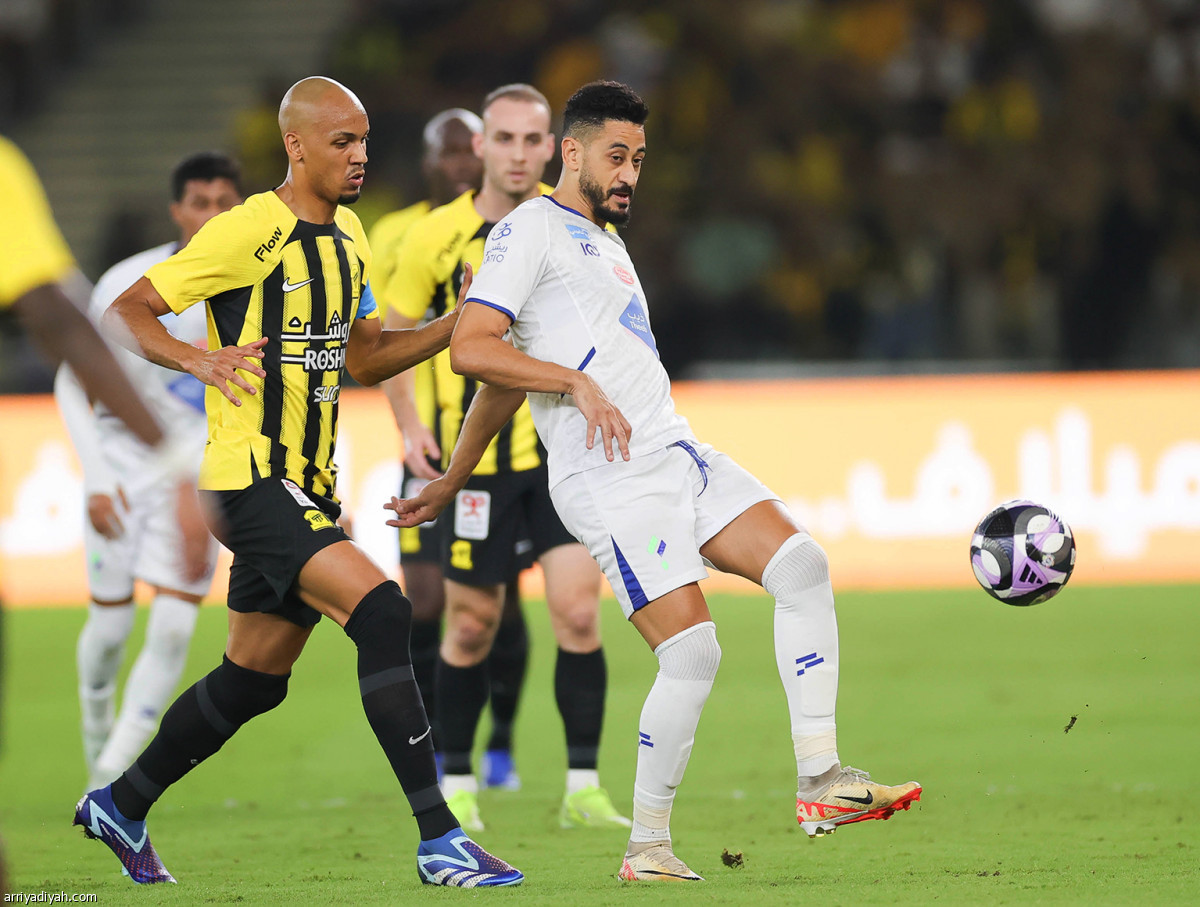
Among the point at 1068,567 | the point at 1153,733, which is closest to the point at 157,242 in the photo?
the point at 1153,733

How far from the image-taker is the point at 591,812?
5922mm

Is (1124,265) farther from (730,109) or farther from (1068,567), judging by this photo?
(1068,567)

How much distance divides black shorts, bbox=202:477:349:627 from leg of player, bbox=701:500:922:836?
3.80ft

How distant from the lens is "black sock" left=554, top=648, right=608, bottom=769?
239 inches

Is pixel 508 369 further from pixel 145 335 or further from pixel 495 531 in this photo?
pixel 495 531

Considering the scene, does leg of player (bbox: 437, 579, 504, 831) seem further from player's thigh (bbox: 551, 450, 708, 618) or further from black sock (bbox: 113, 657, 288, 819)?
player's thigh (bbox: 551, 450, 708, 618)

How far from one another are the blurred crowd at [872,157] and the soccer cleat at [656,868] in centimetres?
1033

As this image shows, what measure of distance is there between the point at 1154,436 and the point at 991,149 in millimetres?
5730

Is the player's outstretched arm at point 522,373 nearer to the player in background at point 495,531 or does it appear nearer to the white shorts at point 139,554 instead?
the player in background at point 495,531

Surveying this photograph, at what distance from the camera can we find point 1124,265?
15.6m

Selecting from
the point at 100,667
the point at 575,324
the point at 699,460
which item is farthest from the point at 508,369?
the point at 100,667

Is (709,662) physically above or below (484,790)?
above

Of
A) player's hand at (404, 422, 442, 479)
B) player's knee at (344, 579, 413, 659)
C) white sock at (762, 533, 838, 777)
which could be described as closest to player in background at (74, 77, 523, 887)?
player's knee at (344, 579, 413, 659)

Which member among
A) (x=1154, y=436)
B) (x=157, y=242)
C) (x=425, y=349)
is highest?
(x=157, y=242)
